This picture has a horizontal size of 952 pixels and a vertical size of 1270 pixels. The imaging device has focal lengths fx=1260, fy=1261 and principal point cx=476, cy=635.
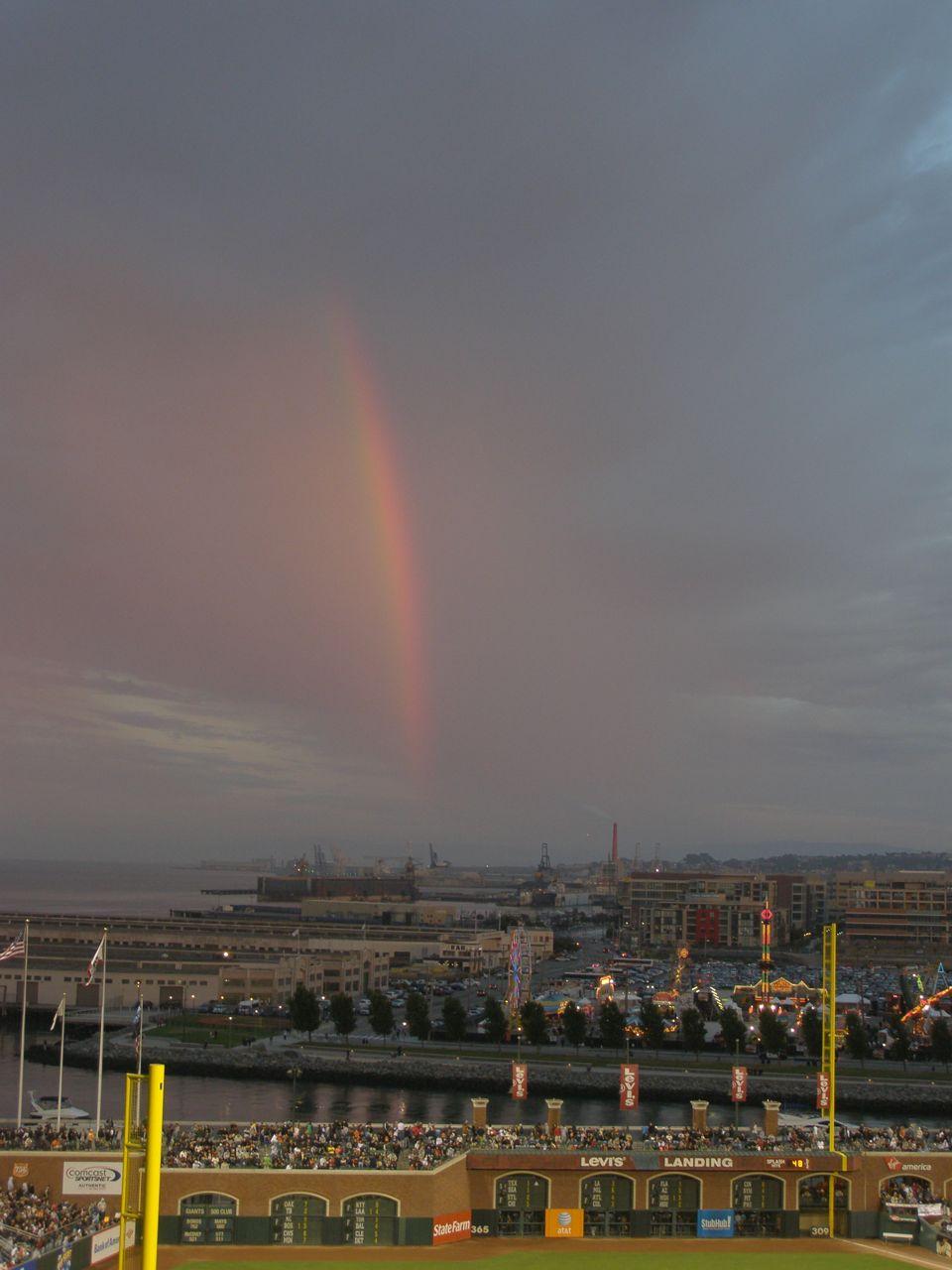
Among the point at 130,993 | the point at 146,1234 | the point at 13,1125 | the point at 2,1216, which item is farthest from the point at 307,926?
the point at 146,1234

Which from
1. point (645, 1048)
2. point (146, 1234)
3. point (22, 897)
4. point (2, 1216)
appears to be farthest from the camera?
point (22, 897)

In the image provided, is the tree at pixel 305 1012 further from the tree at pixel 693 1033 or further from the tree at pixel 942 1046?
the tree at pixel 942 1046

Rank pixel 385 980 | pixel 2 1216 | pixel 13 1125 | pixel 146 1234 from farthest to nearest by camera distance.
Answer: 1. pixel 385 980
2. pixel 13 1125
3. pixel 2 1216
4. pixel 146 1234

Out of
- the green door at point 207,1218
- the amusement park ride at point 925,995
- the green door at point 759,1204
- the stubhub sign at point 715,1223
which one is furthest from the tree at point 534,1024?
the green door at point 207,1218

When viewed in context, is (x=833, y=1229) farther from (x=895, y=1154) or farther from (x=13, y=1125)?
(x=13, y=1125)

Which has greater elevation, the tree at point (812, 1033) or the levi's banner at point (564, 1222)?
the levi's banner at point (564, 1222)

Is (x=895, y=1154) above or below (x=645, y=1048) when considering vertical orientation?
above

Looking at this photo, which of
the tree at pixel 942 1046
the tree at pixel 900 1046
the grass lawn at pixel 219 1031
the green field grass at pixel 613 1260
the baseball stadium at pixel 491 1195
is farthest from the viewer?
the grass lawn at pixel 219 1031
